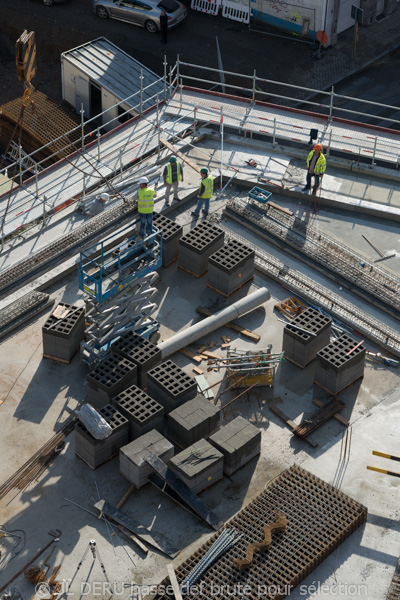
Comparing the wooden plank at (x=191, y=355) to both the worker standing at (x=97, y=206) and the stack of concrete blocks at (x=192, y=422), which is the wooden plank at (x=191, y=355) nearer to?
the stack of concrete blocks at (x=192, y=422)

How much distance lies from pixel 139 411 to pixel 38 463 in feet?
9.79

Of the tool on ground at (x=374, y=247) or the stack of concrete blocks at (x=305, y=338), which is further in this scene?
the tool on ground at (x=374, y=247)

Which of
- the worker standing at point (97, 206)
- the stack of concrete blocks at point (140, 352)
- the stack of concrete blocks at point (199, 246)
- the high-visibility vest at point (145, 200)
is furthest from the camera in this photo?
the worker standing at point (97, 206)

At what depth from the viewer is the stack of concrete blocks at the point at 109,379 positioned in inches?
1193

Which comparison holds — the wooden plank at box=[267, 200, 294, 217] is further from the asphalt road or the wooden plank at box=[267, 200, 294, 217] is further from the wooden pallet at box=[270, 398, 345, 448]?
the asphalt road

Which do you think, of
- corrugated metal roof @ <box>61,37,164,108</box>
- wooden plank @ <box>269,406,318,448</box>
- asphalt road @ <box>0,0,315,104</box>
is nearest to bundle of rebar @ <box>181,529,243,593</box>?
wooden plank @ <box>269,406,318,448</box>

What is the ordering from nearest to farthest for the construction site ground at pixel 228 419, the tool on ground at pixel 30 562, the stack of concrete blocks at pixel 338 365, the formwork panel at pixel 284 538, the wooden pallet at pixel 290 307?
the formwork panel at pixel 284 538
the tool on ground at pixel 30 562
the construction site ground at pixel 228 419
the stack of concrete blocks at pixel 338 365
the wooden pallet at pixel 290 307

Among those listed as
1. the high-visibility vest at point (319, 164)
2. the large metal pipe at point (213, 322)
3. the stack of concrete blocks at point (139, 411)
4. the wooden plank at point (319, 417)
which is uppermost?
the high-visibility vest at point (319, 164)

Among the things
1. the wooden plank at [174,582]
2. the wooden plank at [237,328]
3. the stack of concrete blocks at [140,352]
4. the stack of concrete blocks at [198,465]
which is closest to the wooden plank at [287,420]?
the stack of concrete blocks at [198,465]

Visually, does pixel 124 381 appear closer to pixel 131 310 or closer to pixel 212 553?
pixel 131 310

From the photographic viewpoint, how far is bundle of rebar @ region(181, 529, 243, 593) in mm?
26125

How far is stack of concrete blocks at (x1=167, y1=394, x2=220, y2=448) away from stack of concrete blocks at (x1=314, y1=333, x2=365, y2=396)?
11.5 ft

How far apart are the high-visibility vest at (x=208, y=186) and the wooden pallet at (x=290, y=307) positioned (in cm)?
485

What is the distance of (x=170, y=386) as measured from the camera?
30.2 metres
